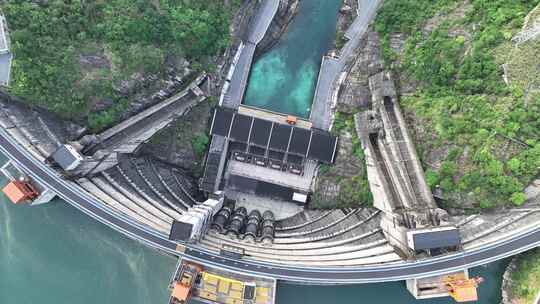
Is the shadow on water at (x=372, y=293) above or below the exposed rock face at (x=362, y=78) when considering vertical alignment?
below

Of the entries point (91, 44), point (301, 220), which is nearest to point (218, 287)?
point (301, 220)

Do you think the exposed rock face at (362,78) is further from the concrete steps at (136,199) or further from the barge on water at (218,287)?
the concrete steps at (136,199)

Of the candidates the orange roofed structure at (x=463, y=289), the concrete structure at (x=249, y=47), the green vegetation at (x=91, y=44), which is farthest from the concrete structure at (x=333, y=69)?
the orange roofed structure at (x=463, y=289)

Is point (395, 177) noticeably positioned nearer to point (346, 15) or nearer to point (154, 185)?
point (346, 15)

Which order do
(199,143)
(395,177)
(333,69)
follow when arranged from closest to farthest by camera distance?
(395,177) < (199,143) < (333,69)

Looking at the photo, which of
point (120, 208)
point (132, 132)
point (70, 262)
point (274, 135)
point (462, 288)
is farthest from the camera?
point (274, 135)

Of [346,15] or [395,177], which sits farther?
[346,15]

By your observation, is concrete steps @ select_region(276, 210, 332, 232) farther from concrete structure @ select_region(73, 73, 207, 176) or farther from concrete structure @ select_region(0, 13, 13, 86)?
concrete structure @ select_region(0, 13, 13, 86)
